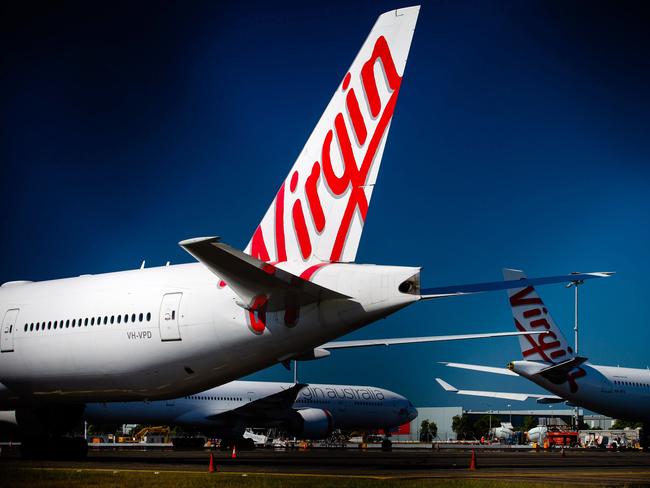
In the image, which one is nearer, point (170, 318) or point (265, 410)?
point (170, 318)

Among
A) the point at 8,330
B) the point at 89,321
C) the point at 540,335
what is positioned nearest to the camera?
the point at 89,321

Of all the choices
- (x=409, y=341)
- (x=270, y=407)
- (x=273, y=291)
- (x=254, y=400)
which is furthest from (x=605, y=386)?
(x=273, y=291)

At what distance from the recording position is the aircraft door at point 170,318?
16.9 metres

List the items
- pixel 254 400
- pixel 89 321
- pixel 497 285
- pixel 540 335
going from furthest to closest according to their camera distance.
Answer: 1. pixel 540 335
2. pixel 254 400
3. pixel 89 321
4. pixel 497 285

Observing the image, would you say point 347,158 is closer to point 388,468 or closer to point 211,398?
point 388,468

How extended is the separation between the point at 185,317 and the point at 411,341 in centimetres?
608

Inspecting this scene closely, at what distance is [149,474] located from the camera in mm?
16047

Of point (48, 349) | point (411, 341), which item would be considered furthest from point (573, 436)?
point (48, 349)

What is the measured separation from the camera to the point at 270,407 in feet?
134

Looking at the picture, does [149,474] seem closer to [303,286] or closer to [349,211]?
[303,286]

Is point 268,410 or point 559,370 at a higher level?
point 559,370

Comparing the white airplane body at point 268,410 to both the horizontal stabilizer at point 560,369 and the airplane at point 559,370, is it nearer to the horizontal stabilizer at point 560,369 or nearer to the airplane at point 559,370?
the airplane at point 559,370

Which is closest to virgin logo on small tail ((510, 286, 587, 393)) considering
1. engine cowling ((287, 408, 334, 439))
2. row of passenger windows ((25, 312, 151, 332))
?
engine cowling ((287, 408, 334, 439))

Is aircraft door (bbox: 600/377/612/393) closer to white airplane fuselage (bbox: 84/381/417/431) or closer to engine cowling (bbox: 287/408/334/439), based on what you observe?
white airplane fuselage (bbox: 84/381/417/431)
